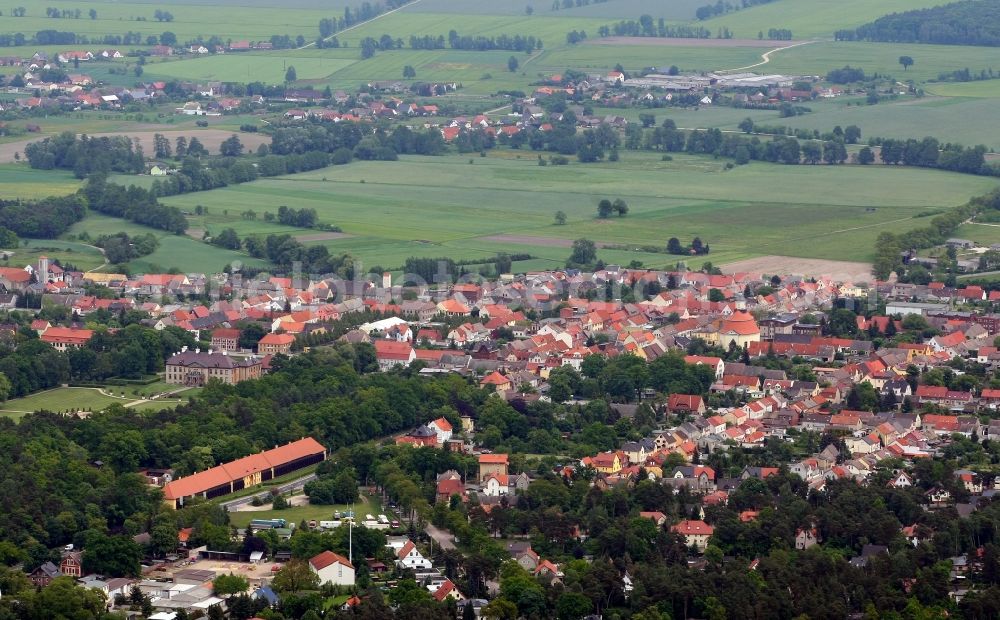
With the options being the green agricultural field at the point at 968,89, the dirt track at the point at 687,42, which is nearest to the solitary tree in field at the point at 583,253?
the green agricultural field at the point at 968,89

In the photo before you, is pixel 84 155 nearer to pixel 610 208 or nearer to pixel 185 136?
pixel 185 136

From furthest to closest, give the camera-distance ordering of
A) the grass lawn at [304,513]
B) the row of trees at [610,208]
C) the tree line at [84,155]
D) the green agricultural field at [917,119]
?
the green agricultural field at [917,119] < the tree line at [84,155] < the row of trees at [610,208] < the grass lawn at [304,513]

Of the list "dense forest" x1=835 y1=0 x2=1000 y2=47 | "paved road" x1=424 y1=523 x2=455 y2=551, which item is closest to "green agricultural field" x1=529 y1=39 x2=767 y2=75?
"dense forest" x1=835 y1=0 x2=1000 y2=47

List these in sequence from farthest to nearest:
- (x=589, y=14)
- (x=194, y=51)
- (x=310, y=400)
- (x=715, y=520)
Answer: (x=589, y=14), (x=194, y=51), (x=310, y=400), (x=715, y=520)

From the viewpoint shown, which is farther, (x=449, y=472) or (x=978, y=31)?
(x=978, y=31)

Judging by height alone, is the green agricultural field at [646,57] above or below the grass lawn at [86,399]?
above

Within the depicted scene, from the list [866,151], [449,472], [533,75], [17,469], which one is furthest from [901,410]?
[533,75]

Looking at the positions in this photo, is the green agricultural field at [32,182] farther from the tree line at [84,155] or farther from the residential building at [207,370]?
the residential building at [207,370]

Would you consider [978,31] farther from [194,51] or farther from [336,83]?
[194,51]
